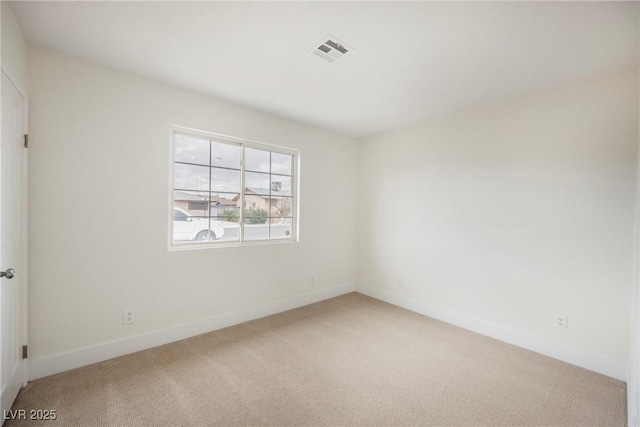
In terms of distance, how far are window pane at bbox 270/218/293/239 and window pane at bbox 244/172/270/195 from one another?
1.39ft

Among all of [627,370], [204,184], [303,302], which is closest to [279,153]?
[204,184]

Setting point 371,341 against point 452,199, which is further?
point 452,199

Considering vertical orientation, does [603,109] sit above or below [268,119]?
below

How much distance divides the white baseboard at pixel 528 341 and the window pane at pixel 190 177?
9.72ft

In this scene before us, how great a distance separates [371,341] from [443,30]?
9.01 feet

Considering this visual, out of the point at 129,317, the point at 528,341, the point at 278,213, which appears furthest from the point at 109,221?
the point at 528,341

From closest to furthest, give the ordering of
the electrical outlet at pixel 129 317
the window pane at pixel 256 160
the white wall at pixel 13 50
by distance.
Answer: the white wall at pixel 13 50 → the electrical outlet at pixel 129 317 → the window pane at pixel 256 160

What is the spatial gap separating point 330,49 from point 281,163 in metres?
1.85

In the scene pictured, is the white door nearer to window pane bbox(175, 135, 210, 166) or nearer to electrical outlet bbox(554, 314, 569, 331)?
window pane bbox(175, 135, 210, 166)

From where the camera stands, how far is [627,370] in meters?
2.22

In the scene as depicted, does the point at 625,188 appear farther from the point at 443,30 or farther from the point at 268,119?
the point at 268,119

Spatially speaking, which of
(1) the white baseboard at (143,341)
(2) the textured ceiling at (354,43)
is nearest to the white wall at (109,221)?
(1) the white baseboard at (143,341)

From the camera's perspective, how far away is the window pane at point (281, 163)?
3.68m

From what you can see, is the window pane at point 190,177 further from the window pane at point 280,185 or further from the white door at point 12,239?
the white door at point 12,239
